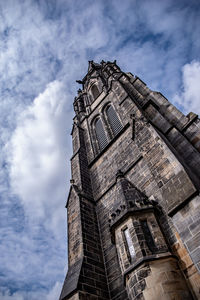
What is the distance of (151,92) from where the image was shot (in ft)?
40.7

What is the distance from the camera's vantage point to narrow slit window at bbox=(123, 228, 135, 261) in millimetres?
5551

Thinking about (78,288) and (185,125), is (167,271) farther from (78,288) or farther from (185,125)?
(185,125)

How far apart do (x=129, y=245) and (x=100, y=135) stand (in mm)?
9322

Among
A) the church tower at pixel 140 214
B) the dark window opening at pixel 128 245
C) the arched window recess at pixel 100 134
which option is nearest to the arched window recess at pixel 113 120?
the arched window recess at pixel 100 134

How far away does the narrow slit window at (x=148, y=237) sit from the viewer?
5283mm

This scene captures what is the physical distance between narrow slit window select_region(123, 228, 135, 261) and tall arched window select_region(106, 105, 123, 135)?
7.47 meters

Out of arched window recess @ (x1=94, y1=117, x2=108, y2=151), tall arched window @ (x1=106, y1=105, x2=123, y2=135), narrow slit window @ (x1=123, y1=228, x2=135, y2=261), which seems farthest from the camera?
arched window recess @ (x1=94, y1=117, x2=108, y2=151)

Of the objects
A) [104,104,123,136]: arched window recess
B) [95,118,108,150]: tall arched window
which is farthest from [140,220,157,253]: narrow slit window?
[95,118,108,150]: tall arched window

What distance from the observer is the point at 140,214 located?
20.1 feet

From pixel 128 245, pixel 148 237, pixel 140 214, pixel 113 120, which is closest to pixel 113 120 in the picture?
pixel 113 120

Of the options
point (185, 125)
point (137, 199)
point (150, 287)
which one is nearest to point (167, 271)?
point (150, 287)

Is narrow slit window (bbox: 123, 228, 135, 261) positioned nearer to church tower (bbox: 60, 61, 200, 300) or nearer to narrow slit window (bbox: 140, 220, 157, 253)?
church tower (bbox: 60, 61, 200, 300)

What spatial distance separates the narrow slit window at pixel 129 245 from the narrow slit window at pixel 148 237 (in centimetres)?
41

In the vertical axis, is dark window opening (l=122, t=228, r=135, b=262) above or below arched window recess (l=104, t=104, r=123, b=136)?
below
